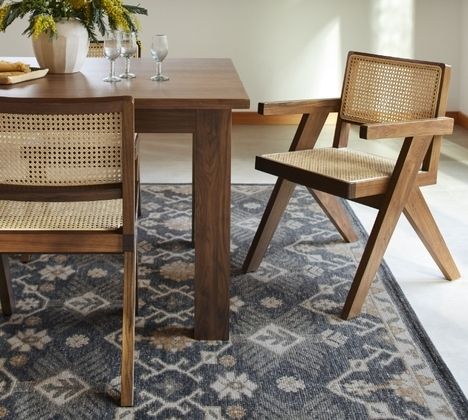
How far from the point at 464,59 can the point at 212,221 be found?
12.7ft

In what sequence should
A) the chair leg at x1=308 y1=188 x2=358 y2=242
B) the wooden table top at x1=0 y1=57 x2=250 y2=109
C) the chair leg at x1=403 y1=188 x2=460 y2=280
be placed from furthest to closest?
the chair leg at x1=308 y1=188 x2=358 y2=242
the chair leg at x1=403 y1=188 x2=460 y2=280
the wooden table top at x1=0 y1=57 x2=250 y2=109

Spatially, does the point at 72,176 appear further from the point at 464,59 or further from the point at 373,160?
the point at 464,59

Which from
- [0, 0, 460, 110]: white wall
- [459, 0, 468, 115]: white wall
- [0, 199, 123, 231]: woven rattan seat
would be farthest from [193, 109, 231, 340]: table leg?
[459, 0, 468, 115]: white wall

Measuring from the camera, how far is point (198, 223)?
232 cm

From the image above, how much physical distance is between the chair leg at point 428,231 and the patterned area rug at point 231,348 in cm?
21

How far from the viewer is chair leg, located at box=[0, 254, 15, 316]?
8.21 feet

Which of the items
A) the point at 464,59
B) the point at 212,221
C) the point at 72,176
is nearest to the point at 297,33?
the point at 464,59

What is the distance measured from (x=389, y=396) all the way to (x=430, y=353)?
30 cm

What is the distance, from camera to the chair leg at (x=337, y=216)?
3164 mm

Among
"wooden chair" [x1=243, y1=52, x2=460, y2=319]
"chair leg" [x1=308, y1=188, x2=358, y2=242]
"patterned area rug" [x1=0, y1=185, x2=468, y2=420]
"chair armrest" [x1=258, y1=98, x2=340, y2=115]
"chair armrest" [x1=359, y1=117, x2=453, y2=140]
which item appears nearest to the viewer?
"patterned area rug" [x1=0, y1=185, x2=468, y2=420]

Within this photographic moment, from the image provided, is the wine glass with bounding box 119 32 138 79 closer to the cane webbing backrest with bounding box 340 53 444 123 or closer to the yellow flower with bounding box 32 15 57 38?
the yellow flower with bounding box 32 15 57 38

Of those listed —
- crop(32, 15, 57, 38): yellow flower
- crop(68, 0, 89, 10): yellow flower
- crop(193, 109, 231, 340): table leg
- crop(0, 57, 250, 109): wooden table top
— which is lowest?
crop(193, 109, 231, 340): table leg

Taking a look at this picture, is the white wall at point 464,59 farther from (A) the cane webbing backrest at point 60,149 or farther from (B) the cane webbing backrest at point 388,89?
(A) the cane webbing backrest at point 60,149

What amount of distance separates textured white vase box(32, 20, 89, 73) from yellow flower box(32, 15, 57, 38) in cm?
6
